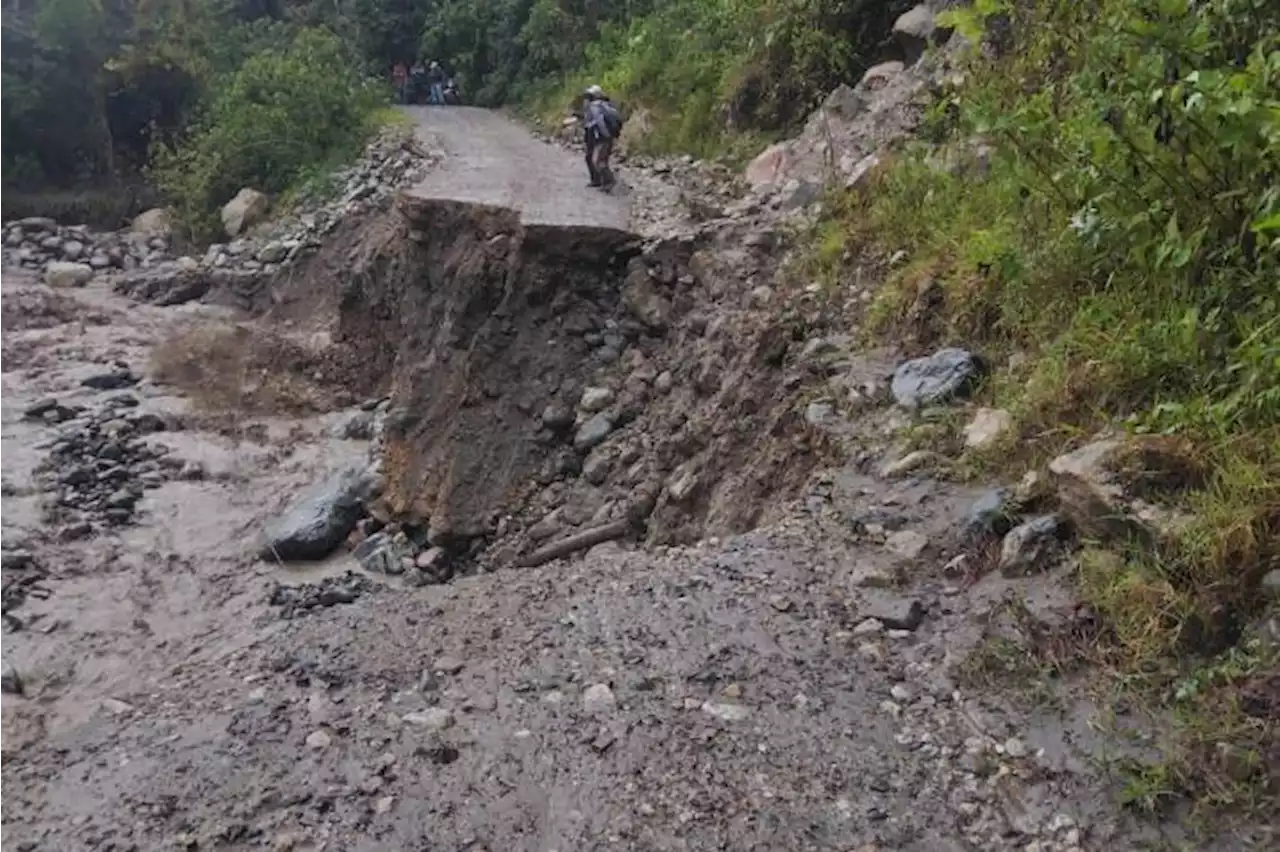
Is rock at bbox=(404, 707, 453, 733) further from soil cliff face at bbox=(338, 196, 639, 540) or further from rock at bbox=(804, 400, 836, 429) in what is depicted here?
soil cliff face at bbox=(338, 196, 639, 540)

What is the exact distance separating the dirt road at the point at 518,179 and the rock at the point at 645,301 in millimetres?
684

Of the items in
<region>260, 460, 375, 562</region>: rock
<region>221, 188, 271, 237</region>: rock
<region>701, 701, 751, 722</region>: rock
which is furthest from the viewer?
<region>221, 188, 271, 237</region>: rock

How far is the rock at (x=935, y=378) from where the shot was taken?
17.7 feet

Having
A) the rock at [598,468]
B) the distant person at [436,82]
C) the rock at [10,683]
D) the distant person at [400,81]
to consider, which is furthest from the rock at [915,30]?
the distant person at [400,81]

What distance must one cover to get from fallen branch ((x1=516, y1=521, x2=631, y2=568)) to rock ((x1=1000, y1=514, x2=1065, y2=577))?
3338mm

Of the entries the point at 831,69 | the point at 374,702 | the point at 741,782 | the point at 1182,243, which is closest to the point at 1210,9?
the point at 1182,243

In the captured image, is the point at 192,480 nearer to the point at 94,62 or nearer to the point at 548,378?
the point at 548,378

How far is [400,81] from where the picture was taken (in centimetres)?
3011

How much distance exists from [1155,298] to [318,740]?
3.77m

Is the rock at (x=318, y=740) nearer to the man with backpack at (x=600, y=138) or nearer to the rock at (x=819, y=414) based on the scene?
the rock at (x=819, y=414)

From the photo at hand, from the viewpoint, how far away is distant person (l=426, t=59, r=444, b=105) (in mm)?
28203

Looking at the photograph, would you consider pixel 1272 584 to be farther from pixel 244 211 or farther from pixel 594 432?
pixel 244 211

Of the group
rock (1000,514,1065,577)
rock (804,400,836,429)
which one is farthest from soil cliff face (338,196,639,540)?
rock (1000,514,1065,577)

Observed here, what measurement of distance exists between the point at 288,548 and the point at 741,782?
21.1ft
